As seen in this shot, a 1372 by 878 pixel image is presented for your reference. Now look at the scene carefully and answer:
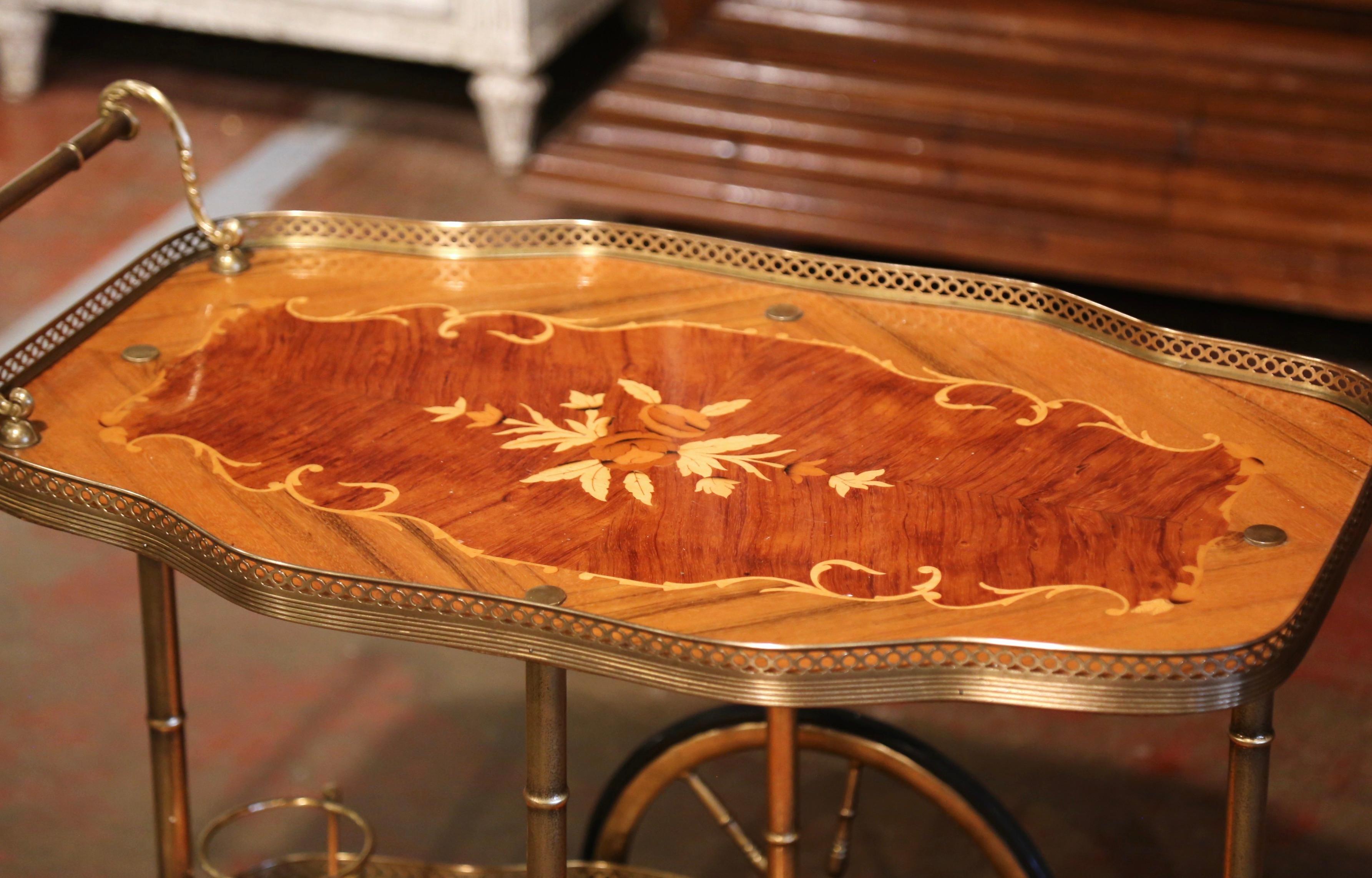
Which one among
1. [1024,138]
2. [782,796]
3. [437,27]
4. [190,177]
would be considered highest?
[437,27]

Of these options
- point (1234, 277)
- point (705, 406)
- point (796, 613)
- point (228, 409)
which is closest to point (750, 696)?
point (796, 613)

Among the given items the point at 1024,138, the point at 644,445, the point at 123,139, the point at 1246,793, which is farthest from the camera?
the point at 1024,138

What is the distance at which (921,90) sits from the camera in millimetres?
3465

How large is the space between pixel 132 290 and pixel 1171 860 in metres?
1.53

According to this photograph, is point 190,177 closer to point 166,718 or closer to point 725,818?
point 166,718

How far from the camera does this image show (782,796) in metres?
1.67

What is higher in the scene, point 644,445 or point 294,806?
point 644,445

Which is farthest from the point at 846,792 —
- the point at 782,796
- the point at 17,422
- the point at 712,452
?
the point at 17,422

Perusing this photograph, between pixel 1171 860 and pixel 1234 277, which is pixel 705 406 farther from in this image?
pixel 1234 277

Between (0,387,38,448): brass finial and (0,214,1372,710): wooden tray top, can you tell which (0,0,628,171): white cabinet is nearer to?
(0,214,1372,710): wooden tray top

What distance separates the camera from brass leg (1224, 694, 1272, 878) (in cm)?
146

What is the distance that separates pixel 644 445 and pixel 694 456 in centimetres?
5

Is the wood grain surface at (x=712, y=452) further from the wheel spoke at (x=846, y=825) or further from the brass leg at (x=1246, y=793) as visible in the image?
the wheel spoke at (x=846, y=825)

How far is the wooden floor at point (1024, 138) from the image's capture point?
3.23 metres
